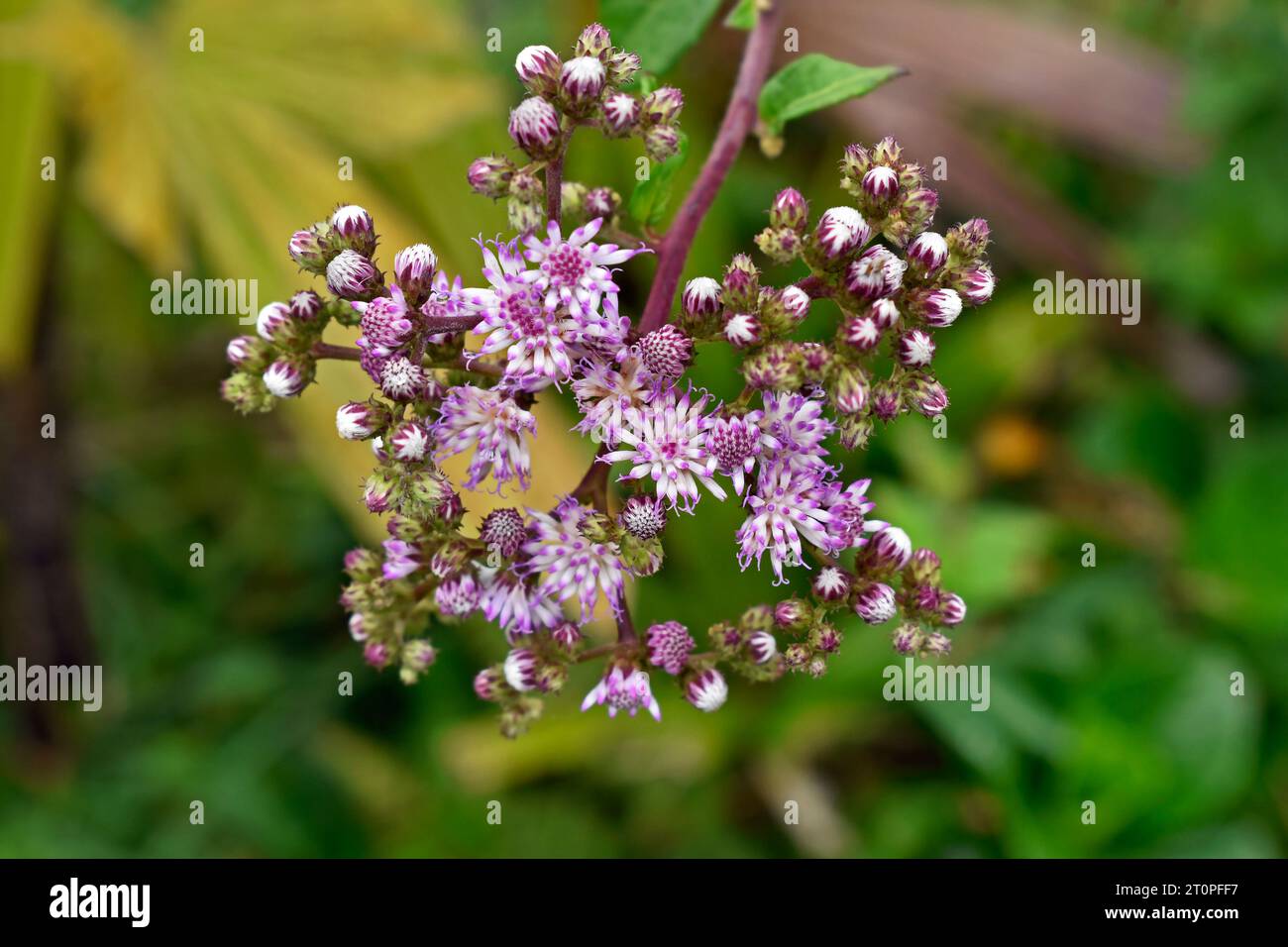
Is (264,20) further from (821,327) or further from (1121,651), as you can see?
(1121,651)

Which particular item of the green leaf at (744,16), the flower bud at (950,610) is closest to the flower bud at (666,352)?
the flower bud at (950,610)

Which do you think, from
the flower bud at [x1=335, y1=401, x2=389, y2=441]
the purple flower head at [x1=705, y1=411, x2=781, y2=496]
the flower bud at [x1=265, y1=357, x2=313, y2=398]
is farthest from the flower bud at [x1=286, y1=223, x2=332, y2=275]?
the purple flower head at [x1=705, y1=411, x2=781, y2=496]

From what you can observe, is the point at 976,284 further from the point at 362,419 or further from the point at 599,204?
the point at 362,419

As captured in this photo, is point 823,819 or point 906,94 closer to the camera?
point 823,819

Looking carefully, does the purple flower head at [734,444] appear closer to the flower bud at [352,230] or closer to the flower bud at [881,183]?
the flower bud at [881,183]
